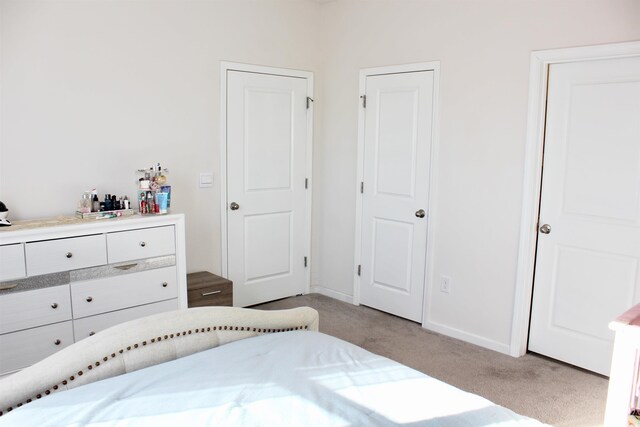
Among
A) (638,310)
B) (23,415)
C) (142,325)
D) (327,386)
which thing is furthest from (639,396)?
(23,415)

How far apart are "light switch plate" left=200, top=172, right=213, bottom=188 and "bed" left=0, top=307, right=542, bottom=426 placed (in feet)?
7.18

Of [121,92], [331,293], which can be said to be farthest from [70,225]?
[331,293]

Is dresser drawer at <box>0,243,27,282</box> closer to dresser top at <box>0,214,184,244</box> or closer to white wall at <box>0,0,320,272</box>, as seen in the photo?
dresser top at <box>0,214,184,244</box>

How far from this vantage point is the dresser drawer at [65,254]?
2814 mm

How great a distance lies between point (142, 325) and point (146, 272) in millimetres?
1545

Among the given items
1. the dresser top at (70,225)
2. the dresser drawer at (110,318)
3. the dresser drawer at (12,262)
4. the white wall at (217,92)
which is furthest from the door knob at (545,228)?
the dresser drawer at (12,262)

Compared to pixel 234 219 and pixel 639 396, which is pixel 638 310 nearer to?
pixel 639 396

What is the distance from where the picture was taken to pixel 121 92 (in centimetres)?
354

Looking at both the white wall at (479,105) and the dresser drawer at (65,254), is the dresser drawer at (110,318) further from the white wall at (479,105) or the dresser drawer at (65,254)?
the white wall at (479,105)

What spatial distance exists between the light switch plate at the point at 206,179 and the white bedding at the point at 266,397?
7.82 feet

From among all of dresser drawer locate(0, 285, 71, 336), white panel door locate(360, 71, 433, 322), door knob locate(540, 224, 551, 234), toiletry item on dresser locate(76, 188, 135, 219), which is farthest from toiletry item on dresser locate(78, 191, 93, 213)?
door knob locate(540, 224, 551, 234)

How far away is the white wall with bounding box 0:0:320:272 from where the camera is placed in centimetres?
315

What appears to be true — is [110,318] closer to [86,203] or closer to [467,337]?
[86,203]

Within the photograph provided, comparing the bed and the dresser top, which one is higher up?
the dresser top
